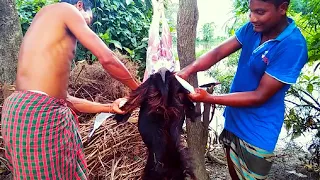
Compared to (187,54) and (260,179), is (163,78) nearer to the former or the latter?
(187,54)

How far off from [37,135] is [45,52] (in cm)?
45

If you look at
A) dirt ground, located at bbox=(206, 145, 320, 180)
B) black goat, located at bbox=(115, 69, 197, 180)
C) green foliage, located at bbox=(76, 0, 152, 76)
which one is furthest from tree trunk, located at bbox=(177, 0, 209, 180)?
green foliage, located at bbox=(76, 0, 152, 76)

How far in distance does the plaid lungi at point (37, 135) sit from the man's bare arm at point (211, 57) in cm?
77

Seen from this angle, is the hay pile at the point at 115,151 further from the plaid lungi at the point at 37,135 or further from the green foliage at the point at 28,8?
the green foliage at the point at 28,8

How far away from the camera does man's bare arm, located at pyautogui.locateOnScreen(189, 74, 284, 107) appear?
155cm

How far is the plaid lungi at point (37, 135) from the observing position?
1614 mm

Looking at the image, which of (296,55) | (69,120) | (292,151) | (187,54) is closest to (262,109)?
(296,55)

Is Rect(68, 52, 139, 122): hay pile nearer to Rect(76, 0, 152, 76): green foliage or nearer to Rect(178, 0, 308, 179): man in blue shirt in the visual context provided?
Rect(76, 0, 152, 76): green foliage

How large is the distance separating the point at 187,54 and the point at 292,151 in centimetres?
251

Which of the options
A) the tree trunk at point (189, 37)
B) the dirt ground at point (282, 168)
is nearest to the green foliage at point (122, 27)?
the dirt ground at point (282, 168)

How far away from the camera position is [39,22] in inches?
66.0

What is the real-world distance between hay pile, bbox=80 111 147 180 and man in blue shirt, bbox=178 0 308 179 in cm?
77

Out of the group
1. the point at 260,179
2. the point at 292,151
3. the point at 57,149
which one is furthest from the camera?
the point at 292,151

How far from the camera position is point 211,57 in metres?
1.87
